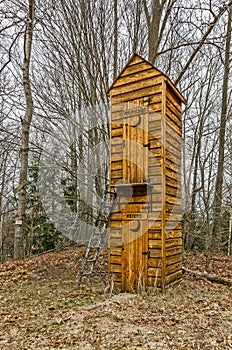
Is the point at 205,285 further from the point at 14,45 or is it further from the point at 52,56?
the point at 14,45

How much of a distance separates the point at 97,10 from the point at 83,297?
7.96m

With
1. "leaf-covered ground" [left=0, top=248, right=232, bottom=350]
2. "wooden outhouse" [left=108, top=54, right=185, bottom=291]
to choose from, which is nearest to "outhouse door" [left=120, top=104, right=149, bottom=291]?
"wooden outhouse" [left=108, top=54, right=185, bottom=291]

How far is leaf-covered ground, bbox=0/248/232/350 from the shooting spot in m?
3.54

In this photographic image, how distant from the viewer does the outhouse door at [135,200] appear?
19.0 feet

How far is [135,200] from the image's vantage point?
6020 mm

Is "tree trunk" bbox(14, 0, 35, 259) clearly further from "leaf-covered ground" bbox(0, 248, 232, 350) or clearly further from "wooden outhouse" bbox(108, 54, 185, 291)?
"wooden outhouse" bbox(108, 54, 185, 291)

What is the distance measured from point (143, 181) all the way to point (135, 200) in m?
0.42

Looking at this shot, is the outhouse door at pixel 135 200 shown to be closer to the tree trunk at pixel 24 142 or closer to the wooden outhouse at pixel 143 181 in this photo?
the wooden outhouse at pixel 143 181

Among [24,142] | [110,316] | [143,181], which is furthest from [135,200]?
[24,142]

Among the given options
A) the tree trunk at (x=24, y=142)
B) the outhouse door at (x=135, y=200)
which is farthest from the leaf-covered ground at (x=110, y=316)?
the tree trunk at (x=24, y=142)

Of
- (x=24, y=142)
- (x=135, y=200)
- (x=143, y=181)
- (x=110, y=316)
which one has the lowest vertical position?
(x=110, y=316)

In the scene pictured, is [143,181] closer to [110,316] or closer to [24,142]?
[110,316]

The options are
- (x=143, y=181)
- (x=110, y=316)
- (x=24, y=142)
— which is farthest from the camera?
(x=24, y=142)

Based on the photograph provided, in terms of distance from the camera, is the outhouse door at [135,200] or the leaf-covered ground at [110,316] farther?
the outhouse door at [135,200]
